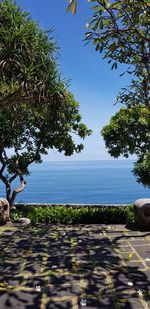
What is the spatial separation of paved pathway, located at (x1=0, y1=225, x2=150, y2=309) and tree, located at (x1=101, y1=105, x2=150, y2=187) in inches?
248

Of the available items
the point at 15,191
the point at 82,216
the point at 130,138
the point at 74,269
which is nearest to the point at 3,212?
the point at 82,216

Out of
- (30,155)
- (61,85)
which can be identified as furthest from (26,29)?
(30,155)

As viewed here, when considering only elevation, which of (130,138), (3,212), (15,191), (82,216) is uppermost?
(130,138)

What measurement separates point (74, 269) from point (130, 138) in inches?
441

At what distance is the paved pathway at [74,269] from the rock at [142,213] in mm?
605

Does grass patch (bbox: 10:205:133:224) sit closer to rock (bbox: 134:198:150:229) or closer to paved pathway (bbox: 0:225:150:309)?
rock (bbox: 134:198:150:229)

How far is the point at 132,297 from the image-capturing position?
17.3ft

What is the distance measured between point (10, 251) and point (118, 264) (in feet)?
9.40

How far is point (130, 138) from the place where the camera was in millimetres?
17016

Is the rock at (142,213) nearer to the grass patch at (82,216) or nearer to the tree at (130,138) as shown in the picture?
the grass patch at (82,216)

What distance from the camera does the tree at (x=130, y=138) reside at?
1652cm

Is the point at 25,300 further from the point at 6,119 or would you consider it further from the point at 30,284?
the point at 6,119

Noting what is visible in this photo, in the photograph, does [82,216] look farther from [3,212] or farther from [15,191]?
[15,191]

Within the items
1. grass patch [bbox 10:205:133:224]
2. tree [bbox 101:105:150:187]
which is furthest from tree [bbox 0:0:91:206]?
tree [bbox 101:105:150:187]
